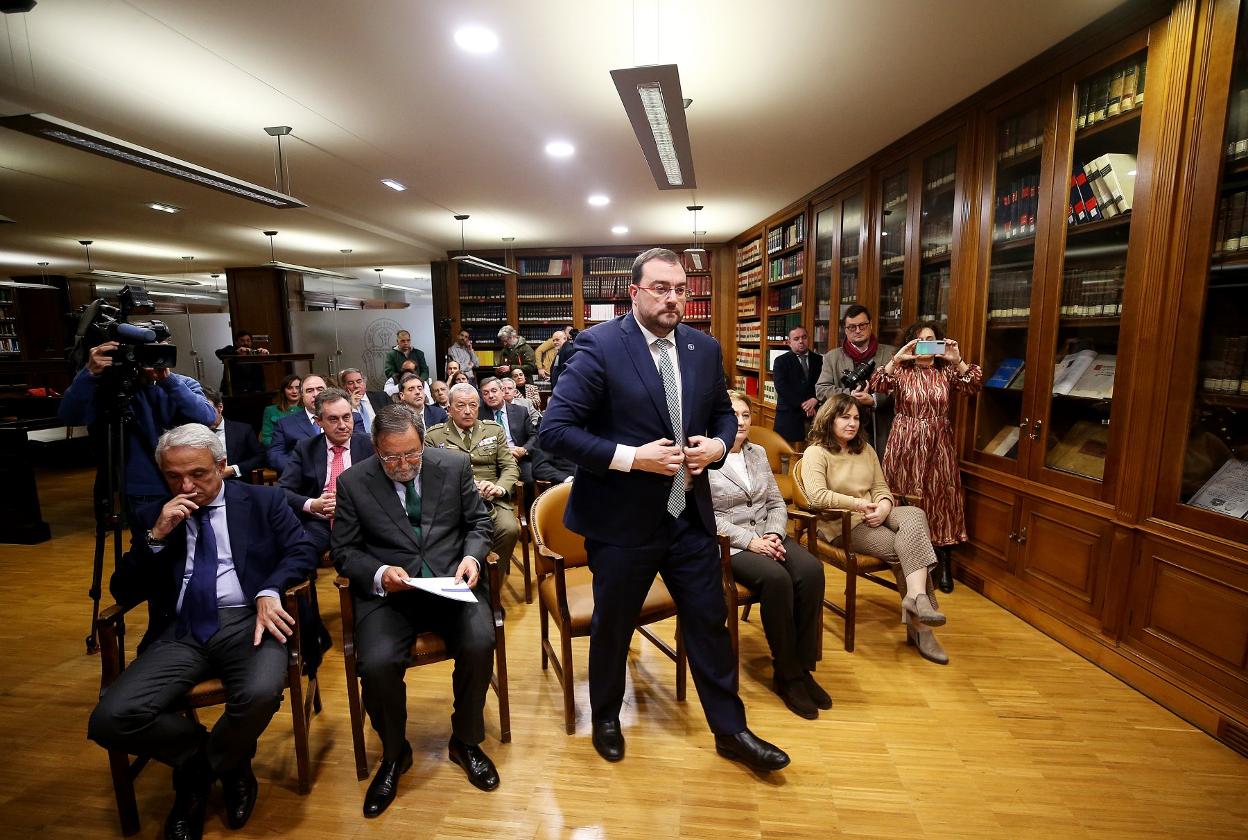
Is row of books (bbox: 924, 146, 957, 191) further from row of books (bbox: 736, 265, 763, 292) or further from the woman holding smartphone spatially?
row of books (bbox: 736, 265, 763, 292)

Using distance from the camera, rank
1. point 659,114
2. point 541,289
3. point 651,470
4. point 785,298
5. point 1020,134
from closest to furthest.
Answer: point 651,470 < point 659,114 < point 1020,134 < point 785,298 < point 541,289

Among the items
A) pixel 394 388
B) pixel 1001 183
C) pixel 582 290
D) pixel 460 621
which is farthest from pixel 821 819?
pixel 582 290

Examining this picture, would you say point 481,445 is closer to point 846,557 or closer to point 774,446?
point 774,446

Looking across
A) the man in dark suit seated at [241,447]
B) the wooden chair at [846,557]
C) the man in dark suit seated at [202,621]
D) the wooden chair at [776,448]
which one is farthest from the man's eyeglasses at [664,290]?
the man in dark suit seated at [241,447]

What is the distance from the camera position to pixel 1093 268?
2471 millimetres

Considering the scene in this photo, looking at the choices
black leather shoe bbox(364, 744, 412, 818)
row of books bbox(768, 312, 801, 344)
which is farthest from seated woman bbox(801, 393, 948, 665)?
row of books bbox(768, 312, 801, 344)

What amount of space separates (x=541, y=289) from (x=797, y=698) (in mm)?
7106

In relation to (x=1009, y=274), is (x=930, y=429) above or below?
below

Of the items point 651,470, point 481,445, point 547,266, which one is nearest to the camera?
point 651,470

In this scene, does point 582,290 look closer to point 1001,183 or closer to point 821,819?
point 1001,183

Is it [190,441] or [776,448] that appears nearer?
[190,441]

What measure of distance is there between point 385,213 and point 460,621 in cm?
552

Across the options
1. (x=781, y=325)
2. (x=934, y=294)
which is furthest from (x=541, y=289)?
(x=934, y=294)

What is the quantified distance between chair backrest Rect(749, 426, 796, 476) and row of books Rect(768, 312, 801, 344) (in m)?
2.56
